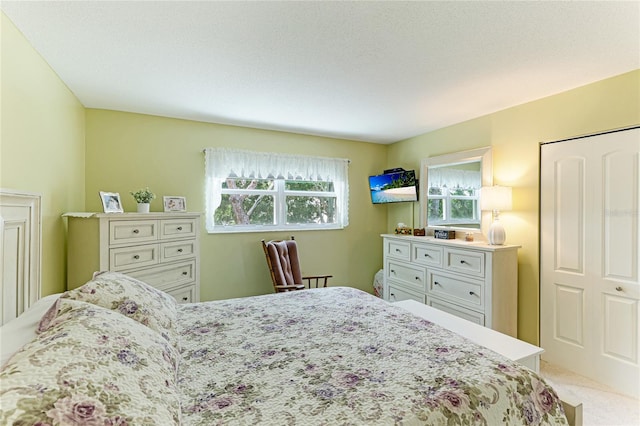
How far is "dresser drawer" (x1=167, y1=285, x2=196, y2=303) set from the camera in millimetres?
2971

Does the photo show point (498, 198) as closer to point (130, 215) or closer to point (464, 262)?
point (464, 262)

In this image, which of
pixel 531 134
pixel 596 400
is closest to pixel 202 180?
pixel 531 134

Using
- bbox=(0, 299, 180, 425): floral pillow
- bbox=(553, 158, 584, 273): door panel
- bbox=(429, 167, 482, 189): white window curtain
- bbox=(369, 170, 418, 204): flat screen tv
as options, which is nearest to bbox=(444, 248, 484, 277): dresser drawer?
bbox=(553, 158, 584, 273): door panel

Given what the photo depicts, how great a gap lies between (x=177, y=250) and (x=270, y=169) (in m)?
1.58

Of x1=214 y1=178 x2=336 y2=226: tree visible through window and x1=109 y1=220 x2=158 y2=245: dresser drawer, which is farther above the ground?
x1=214 y1=178 x2=336 y2=226: tree visible through window

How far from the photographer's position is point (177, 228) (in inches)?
119

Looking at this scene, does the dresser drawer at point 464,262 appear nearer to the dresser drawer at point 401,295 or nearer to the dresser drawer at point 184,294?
the dresser drawer at point 401,295

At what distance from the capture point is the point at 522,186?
3.08 m

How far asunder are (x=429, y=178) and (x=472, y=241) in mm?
1030

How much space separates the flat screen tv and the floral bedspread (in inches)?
111

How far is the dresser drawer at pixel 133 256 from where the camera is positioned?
252 centimetres

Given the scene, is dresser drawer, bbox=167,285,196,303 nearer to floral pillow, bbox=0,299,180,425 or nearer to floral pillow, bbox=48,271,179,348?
floral pillow, bbox=48,271,179,348

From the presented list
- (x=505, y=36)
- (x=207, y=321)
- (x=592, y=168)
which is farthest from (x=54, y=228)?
(x=592, y=168)

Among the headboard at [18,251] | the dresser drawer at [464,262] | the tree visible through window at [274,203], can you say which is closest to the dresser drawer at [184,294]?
the tree visible through window at [274,203]
